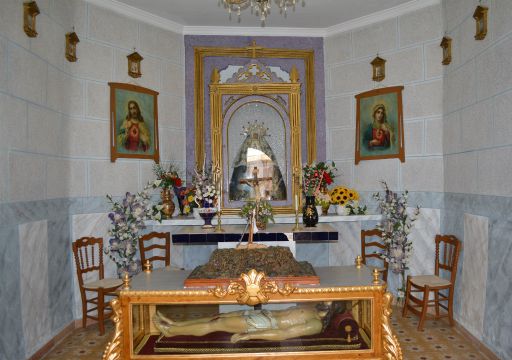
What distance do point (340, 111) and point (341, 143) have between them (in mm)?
534

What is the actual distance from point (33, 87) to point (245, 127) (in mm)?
3417

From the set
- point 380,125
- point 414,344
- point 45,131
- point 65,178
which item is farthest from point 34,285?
point 380,125

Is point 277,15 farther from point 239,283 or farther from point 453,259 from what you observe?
point 239,283

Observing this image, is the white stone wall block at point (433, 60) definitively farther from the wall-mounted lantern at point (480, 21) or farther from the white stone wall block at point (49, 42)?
the white stone wall block at point (49, 42)

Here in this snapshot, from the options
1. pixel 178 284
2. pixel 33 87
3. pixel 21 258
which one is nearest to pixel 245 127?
pixel 33 87

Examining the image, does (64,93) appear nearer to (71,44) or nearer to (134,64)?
(71,44)

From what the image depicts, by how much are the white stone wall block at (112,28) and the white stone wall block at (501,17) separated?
4816 millimetres

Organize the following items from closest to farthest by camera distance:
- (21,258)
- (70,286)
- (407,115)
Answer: (21,258) < (70,286) < (407,115)

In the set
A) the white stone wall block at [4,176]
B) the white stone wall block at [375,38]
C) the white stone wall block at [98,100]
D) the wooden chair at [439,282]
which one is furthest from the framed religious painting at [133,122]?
the wooden chair at [439,282]

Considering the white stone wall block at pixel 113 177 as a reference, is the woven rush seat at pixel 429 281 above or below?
below

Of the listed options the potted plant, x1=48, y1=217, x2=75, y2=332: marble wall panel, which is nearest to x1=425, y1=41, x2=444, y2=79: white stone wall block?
the potted plant

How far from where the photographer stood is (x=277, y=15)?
6.98 meters

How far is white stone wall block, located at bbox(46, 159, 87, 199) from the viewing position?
532 centimetres

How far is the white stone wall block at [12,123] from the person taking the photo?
430cm
